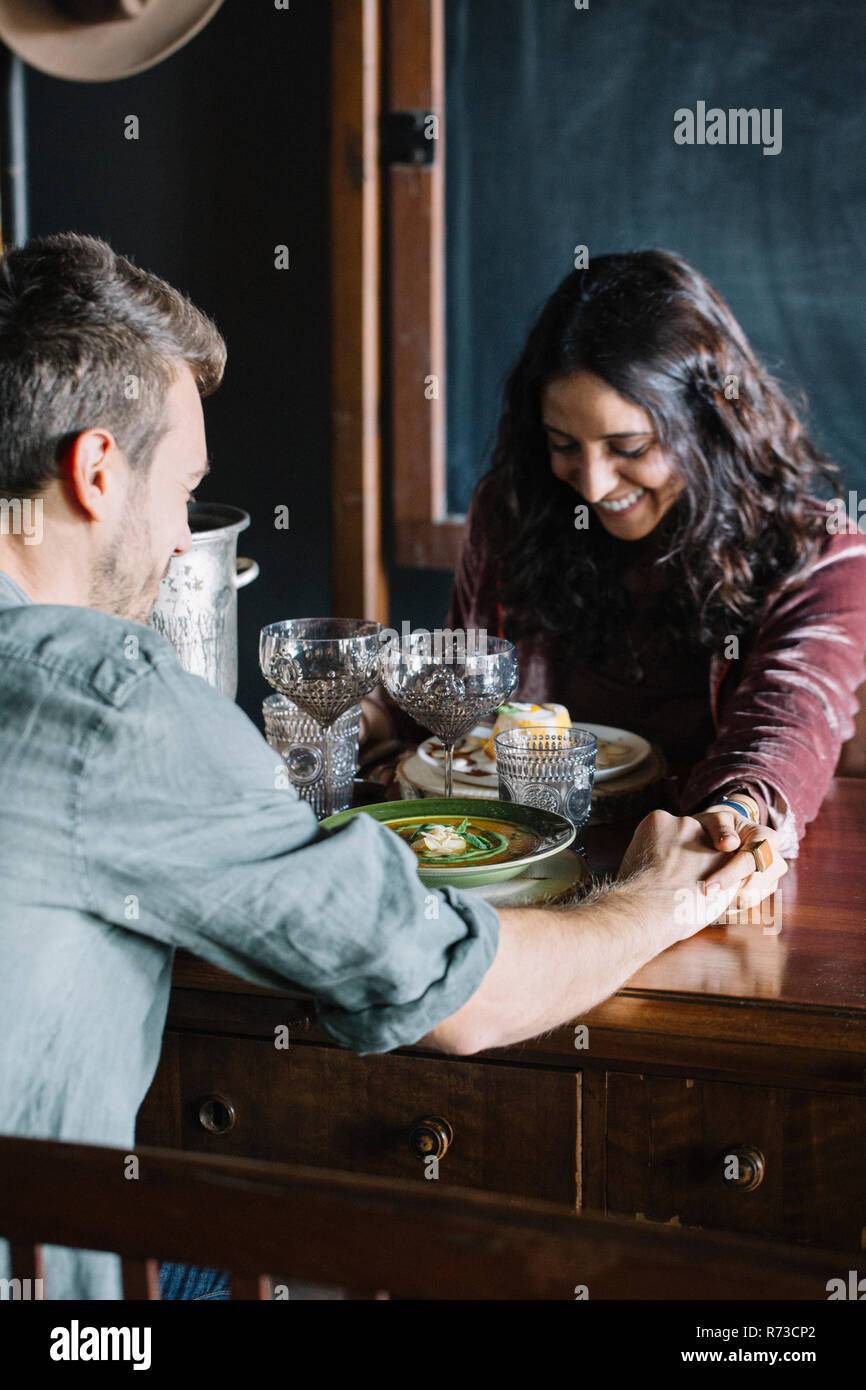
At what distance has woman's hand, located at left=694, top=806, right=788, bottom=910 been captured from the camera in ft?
4.08

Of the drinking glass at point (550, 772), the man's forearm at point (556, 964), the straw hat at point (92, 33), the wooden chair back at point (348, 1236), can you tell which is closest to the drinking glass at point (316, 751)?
the drinking glass at point (550, 772)

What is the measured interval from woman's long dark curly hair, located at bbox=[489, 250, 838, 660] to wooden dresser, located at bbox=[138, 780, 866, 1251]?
745mm

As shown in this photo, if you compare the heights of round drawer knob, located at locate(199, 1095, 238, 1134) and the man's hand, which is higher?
the man's hand

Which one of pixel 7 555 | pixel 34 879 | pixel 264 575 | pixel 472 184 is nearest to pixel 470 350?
pixel 472 184

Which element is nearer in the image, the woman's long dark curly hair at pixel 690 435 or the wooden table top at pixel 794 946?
the wooden table top at pixel 794 946

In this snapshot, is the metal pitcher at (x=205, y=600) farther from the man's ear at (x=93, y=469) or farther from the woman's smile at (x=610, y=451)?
the woman's smile at (x=610, y=451)

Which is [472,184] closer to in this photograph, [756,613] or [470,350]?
[470,350]

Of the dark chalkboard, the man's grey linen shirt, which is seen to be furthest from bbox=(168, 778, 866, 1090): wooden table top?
→ the dark chalkboard

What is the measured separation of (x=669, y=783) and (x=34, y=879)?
966mm

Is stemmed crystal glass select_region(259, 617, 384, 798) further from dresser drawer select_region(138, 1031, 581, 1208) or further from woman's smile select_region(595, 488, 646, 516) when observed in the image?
woman's smile select_region(595, 488, 646, 516)

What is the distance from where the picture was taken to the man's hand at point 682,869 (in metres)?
1.19

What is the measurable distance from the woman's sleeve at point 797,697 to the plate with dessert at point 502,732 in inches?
3.9

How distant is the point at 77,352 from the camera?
99cm

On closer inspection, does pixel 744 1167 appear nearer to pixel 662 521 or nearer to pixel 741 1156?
pixel 741 1156
